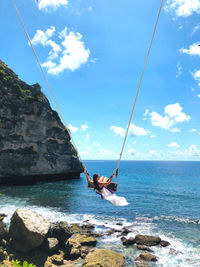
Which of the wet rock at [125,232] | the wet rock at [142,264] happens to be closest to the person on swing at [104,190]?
the wet rock at [142,264]

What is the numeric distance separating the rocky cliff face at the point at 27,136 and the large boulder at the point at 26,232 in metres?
37.1

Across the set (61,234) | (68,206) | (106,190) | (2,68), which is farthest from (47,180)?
(106,190)

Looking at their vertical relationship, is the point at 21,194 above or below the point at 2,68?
below

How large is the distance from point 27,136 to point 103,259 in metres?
42.7

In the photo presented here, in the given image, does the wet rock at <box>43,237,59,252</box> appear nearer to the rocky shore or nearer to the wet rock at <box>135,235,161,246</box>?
the rocky shore

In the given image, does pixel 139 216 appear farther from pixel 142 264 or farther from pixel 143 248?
pixel 142 264

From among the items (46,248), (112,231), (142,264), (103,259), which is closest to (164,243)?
(142,264)

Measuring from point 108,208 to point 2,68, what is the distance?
4517 centimetres

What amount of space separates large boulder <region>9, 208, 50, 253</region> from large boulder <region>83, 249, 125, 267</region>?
3809 mm

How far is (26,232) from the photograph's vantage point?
13078mm

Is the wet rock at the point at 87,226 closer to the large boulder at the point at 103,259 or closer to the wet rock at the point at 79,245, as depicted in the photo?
the wet rock at the point at 79,245

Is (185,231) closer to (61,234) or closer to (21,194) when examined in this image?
(61,234)

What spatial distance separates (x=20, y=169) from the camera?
1918 inches

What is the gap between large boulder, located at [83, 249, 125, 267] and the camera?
506 inches
